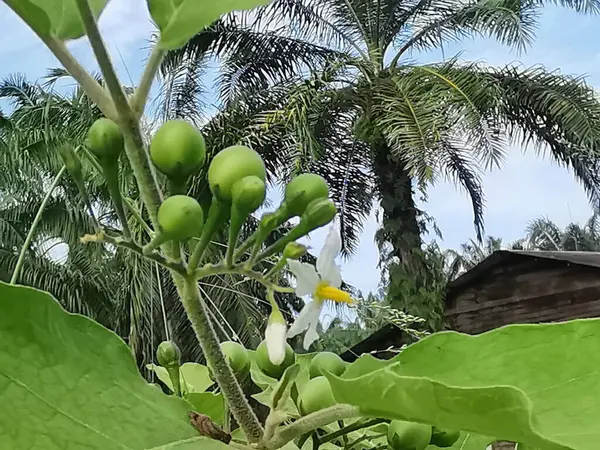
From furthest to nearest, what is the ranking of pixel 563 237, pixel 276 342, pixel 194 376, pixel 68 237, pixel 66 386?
pixel 563 237 → pixel 68 237 → pixel 194 376 → pixel 276 342 → pixel 66 386

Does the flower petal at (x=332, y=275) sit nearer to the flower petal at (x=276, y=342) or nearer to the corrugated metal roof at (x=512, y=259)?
the flower petal at (x=276, y=342)

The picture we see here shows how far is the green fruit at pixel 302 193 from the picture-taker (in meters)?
0.29

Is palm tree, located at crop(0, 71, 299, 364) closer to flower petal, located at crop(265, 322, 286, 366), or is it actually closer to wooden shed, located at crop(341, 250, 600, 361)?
wooden shed, located at crop(341, 250, 600, 361)

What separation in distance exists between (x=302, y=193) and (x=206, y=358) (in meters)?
0.07

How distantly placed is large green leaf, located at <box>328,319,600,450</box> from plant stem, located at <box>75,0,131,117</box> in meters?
0.11

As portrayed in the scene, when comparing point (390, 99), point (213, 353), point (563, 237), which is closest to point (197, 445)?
point (213, 353)

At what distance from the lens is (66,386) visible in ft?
0.69

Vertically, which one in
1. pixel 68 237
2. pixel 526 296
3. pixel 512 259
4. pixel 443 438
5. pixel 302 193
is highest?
pixel 68 237

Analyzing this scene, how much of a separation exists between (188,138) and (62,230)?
6.93 m

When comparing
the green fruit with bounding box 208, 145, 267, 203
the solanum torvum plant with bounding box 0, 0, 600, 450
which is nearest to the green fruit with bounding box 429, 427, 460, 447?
the solanum torvum plant with bounding box 0, 0, 600, 450

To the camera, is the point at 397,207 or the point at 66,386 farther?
the point at 397,207

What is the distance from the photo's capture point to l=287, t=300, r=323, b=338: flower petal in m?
0.33

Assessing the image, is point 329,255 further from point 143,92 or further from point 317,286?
point 143,92

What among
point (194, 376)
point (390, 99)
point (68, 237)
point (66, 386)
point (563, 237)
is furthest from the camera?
point (563, 237)
